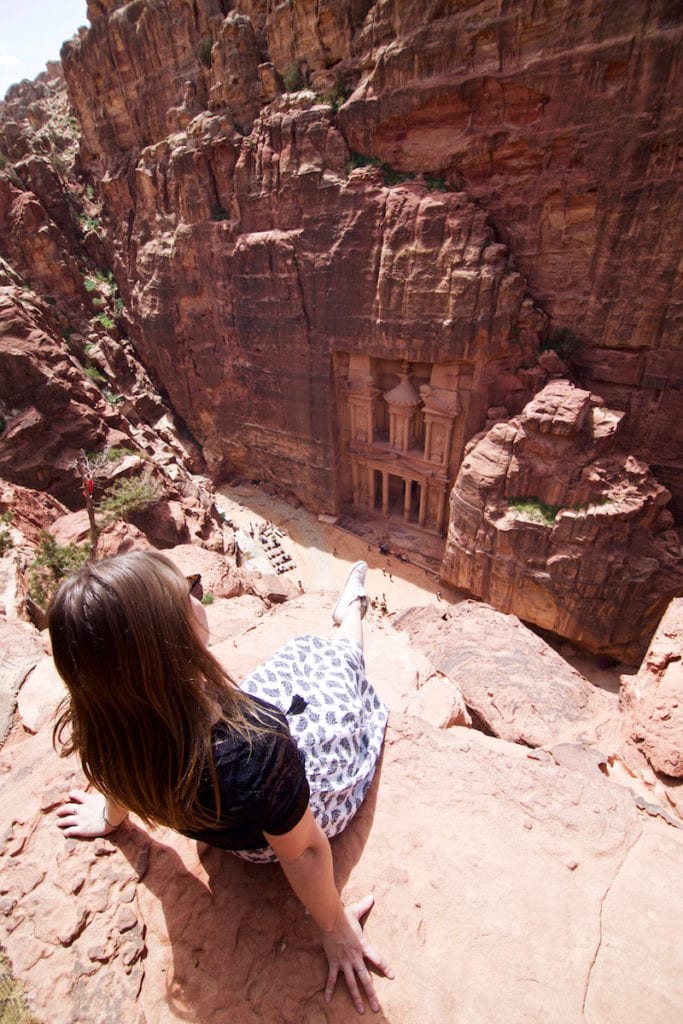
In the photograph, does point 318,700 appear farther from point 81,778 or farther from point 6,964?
point 6,964

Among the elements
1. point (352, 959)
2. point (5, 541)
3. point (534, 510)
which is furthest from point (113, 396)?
point (352, 959)

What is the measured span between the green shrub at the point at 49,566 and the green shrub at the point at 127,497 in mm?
1513

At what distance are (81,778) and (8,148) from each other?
90.1 ft

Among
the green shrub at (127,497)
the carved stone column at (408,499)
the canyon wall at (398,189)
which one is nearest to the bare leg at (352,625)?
the green shrub at (127,497)

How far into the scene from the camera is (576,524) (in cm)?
1155

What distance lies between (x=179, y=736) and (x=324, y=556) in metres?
15.6

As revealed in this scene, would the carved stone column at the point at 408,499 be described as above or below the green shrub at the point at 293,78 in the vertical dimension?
below

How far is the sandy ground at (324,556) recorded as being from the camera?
15.4 m

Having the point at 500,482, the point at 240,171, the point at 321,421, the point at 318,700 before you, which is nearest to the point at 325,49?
the point at 240,171

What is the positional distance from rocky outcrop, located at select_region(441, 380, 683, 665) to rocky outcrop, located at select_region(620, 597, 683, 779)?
584 cm

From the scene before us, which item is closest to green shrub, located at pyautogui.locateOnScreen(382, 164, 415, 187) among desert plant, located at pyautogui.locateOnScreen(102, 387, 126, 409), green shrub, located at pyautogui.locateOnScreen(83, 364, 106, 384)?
green shrub, located at pyautogui.locateOnScreen(83, 364, 106, 384)

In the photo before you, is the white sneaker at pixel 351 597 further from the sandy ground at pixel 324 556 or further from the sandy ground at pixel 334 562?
the sandy ground at pixel 324 556

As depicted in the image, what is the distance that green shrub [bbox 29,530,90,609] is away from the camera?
6697mm

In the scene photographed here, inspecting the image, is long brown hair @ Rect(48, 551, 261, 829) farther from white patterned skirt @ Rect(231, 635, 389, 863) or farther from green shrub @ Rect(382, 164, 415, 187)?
green shrub @ Rect(382, 164, 415, 187)
